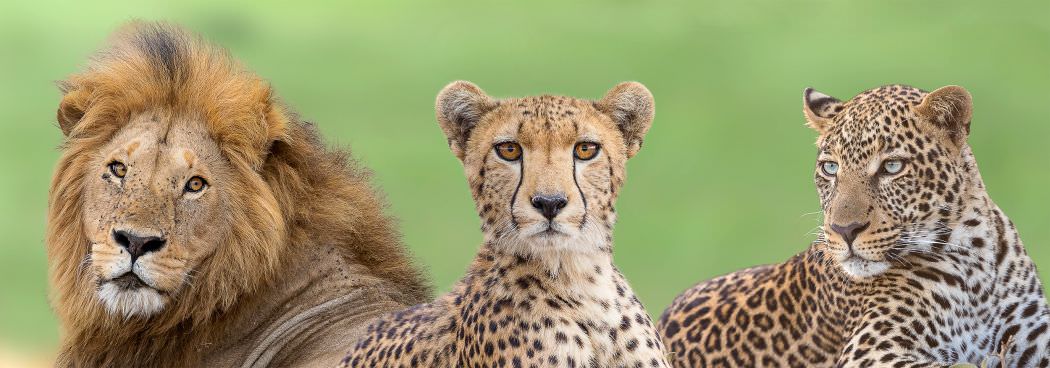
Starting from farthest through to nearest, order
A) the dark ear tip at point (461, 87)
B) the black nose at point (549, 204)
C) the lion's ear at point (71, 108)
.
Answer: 1. the lion's ear at point (71, 108)
2. the dark ear tip at point (461, 87)
3. the black nose at point (549, 204)

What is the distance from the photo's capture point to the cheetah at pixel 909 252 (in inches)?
209

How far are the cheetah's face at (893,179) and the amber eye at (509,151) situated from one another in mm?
1654

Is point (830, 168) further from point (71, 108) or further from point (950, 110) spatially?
point (71, 108)

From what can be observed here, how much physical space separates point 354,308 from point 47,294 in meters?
1.06

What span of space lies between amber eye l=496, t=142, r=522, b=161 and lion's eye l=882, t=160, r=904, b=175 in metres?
1.81

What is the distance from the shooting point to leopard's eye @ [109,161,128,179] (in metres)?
5.54

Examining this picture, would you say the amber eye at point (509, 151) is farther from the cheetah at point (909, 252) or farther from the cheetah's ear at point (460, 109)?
the cheetah at point (909, 252)

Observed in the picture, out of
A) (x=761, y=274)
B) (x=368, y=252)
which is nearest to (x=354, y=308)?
(x=368, y=252)

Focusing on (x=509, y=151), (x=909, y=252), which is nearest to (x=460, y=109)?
(x=509, y=151)

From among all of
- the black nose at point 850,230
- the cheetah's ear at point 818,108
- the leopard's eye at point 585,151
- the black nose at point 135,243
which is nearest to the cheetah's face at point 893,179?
the black nose at point 850,230

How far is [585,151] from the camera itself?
3934mm

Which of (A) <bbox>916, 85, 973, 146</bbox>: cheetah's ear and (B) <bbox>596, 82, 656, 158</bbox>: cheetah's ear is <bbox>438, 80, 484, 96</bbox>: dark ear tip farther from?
(A) <bbox>916, 85, 973, 146</bbox>: cheetah's ear

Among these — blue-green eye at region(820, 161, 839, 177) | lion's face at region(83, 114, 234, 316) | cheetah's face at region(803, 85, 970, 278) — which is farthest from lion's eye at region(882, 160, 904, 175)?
lion's face at region(83, 114, 234, 316)

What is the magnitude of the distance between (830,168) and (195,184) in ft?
6.52
